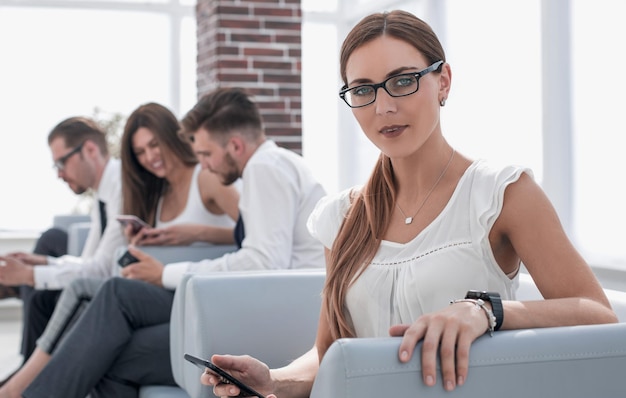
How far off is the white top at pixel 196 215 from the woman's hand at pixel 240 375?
2.19 metres

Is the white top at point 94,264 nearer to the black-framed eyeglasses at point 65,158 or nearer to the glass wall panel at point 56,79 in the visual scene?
the black-framed eyeglasses at point 65,158

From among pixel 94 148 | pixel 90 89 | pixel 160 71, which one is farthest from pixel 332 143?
pixel 94 148

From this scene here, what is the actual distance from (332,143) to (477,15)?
8.41ft

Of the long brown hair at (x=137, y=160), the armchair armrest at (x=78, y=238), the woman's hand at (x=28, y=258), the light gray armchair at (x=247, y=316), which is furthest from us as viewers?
the armchair armrest at (x=78, y=238)

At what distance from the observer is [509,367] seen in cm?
152

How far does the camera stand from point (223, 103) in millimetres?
3592

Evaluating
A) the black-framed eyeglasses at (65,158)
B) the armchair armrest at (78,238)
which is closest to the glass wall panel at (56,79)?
the armchair armrest at (78,238)

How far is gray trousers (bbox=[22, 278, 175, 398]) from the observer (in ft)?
10.1

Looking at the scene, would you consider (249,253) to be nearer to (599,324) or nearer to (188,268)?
(188,268)

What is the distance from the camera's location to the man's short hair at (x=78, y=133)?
491 cm

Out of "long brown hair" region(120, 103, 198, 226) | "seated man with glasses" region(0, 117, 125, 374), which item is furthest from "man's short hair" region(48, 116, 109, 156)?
"long brown hair" region(120, 103, 198, 226)

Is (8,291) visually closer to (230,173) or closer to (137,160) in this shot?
(137,160)

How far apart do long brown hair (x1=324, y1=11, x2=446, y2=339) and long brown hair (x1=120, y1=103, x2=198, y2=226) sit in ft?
7.12

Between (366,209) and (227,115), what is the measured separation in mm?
1623
